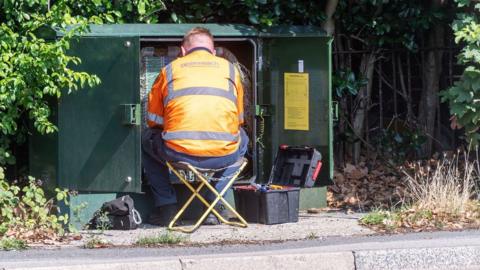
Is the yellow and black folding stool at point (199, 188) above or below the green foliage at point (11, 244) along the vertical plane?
above

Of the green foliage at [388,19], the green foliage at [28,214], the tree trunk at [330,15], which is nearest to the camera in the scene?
the green foliage at [28,214]

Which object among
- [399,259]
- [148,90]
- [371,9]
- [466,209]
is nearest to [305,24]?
[371,9]

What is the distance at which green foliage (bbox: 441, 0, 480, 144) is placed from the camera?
27.4 ft

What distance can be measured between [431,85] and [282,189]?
3.07 meters

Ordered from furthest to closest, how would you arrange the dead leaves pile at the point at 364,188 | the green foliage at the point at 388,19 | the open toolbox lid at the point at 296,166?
the green foliage at the point at 388,19, the dead leaves pile at the point at 364,188, the open toolbox lid at the point at 296,166

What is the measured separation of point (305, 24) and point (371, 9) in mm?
821

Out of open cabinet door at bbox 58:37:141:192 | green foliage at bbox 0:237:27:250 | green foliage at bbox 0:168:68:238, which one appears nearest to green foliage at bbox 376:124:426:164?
open cabinet door at bbox 58:37:141:192

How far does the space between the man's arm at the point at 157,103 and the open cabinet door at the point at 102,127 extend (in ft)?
0.40

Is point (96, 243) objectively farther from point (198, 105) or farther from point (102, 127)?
point (198, 105)

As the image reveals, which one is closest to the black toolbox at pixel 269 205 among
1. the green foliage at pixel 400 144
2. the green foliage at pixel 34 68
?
the green foliage at pixel 34 68

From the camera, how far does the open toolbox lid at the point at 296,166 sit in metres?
8.84

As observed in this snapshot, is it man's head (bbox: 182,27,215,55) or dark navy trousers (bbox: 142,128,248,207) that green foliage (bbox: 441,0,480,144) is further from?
man's head (bbox: 182,27,215,55)

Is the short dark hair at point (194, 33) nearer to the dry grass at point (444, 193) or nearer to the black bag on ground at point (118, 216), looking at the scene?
the black bag on ground at point (118, 216)

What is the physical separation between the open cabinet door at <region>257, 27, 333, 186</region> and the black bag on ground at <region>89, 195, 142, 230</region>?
57.1 inches
